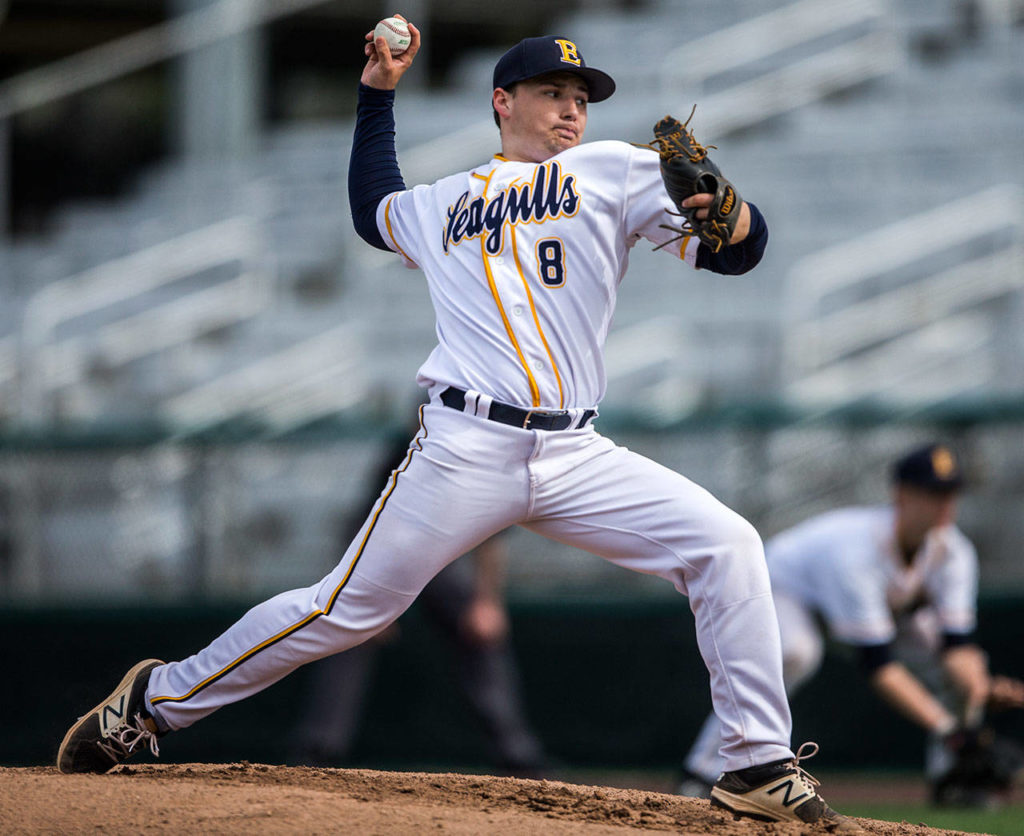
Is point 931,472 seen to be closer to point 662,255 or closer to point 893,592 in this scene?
point 893,592

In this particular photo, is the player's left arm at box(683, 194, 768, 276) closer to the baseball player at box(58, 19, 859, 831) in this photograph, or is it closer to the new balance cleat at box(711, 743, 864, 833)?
the baseball player at box(58, 19, 859, 831)

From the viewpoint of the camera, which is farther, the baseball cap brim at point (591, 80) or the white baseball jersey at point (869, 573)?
the white baseball jersey at point (869, 573)

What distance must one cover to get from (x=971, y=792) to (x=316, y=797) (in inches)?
143

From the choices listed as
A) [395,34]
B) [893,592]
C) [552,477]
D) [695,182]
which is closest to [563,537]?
[552,477]

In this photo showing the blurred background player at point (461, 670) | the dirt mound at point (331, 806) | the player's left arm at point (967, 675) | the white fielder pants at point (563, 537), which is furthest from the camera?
the blurred background player at point (461, 670)

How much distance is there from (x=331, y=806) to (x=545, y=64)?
1.86 meters

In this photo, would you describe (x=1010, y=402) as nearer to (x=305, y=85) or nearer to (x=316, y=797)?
(x=316, y=797)

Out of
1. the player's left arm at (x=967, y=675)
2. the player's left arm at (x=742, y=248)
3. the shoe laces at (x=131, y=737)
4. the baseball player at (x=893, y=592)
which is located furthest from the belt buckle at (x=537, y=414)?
the player's left arm at (x=967, y=675)

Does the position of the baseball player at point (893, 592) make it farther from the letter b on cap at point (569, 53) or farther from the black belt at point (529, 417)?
the letter b on cap at point (569, 53)

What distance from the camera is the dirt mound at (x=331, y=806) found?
10.7 feet

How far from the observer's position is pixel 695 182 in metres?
3.28

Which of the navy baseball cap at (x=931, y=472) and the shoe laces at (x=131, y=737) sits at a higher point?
the navy baseball cap at (x=931, y=472)

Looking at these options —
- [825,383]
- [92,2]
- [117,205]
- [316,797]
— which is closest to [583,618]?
[825,383]

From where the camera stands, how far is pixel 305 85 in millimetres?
18281
